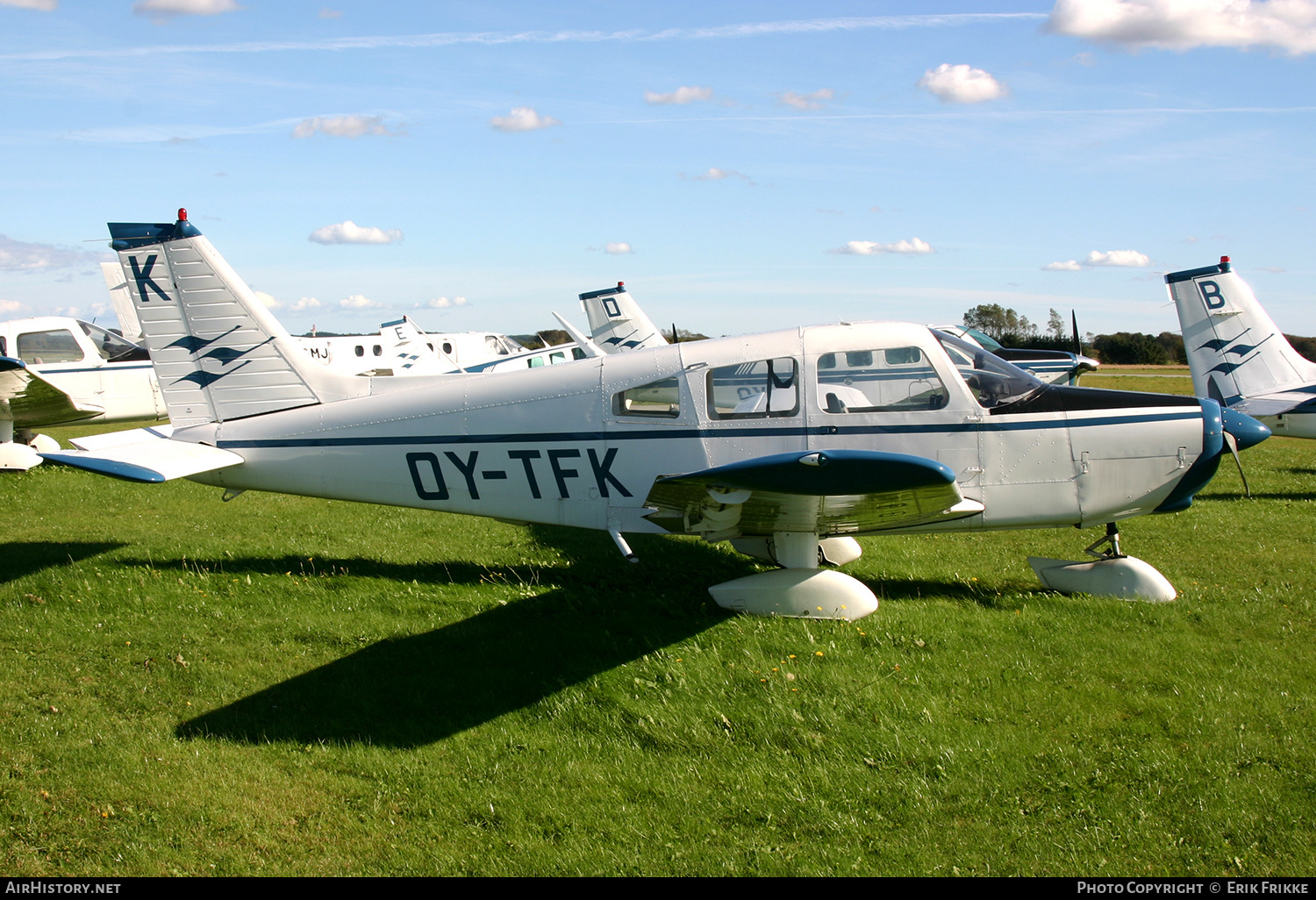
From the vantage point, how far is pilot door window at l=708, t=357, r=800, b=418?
643cm

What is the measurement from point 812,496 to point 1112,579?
3.22m

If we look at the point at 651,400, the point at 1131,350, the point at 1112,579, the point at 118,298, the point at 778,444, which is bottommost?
the point at 1131,350

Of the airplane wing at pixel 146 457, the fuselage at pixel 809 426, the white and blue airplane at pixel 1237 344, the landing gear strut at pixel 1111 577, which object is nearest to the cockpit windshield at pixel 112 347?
the airplane wing at pixel 146 457

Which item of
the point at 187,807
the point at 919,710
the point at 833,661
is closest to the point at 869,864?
the point at 919,710

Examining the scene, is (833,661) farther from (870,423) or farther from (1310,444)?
(1310,444)

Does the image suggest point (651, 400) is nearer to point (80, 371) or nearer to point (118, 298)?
point (80, 371)

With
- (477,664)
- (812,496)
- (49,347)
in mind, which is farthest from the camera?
(49,347)

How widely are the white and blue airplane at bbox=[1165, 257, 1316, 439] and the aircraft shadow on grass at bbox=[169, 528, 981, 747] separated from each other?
8.89 m

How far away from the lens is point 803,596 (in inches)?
253

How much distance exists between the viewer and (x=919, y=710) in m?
4.98

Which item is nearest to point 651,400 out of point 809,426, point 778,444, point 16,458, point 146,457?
point 778,444

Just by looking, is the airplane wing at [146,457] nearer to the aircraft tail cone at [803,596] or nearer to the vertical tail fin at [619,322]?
the aircraft tail cone at [803,596]

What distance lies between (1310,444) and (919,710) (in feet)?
65.4

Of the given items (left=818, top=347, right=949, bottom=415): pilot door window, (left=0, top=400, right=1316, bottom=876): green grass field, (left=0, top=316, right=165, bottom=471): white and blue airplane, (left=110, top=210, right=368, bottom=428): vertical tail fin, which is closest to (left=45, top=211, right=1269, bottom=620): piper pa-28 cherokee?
(left=818, top=347, right=949, bottom=415): pilot door window
